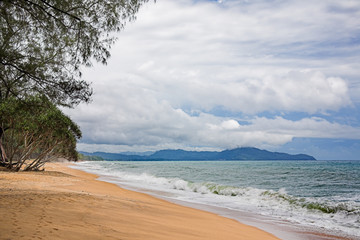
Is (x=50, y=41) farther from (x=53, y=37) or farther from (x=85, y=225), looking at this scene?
(x=85, y=225)

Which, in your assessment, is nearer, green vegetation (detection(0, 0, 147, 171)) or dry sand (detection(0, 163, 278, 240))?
dry sand (detection(0, 163, 278, 240))

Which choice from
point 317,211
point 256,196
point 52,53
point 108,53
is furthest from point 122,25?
point 256,196

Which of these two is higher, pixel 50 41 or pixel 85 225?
pixel 50 41

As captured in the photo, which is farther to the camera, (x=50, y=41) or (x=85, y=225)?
(x=50, y=41)

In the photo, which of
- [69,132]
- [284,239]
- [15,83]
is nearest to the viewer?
[284,239]

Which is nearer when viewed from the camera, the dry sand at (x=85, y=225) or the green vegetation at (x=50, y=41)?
the dry sand at (x=85, y=225)

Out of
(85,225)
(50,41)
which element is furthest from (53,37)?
(85,225)

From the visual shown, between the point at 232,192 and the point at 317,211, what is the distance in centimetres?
800

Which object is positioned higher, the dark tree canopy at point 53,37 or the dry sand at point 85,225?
the dark tree canopy at point 53,37

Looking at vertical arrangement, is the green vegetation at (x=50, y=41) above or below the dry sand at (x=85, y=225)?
above

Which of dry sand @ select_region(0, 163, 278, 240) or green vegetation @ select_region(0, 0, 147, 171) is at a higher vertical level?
green vegetation @ select_region(0, 0, 147, 171)

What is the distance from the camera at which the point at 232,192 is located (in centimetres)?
2256

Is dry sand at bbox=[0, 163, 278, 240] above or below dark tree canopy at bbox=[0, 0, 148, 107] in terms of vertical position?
below

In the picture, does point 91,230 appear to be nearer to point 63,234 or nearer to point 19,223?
point 63,234
